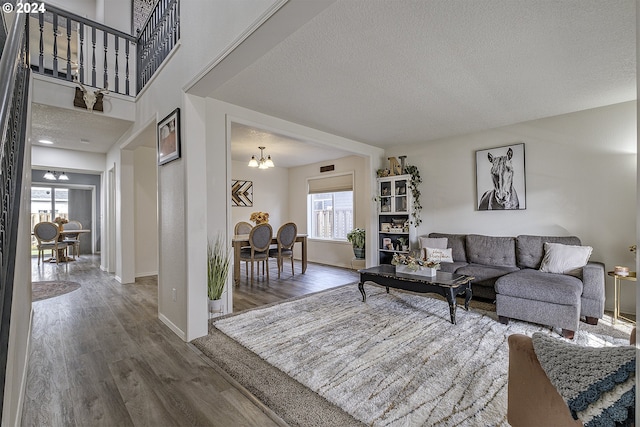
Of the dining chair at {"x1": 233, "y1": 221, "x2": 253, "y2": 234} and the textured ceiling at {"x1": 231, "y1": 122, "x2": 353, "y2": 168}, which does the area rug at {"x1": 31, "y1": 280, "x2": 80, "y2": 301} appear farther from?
the textured ceiling at {"x1": 231, "y1": 122, "x2": 353, "y2": 168}

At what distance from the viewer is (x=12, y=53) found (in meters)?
1.04

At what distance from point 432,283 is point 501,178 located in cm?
229

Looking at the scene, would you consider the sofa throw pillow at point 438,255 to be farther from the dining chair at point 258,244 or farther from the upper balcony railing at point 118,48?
the upper balcony railing at point 118,48

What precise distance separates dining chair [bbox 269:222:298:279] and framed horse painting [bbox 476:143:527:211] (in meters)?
3.15

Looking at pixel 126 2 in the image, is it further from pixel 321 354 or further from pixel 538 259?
pixel 538 259

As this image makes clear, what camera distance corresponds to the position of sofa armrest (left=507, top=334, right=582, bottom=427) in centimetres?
103

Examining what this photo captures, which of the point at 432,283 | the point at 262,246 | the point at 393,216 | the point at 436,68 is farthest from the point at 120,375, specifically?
the point at 393,216

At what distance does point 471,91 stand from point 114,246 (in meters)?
6.34

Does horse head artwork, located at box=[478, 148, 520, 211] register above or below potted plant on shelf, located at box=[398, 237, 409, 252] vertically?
above

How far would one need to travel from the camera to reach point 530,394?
113cm

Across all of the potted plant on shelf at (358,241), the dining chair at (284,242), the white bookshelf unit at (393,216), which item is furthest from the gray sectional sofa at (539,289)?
the dining chair at (284,242)

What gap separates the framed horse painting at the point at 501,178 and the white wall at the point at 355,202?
183 cm

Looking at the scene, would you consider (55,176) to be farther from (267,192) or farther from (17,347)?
(17,347)

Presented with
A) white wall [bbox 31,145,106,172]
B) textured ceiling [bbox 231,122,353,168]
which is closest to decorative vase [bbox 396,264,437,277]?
textured ceiling [bbox 231,122,353,168]
